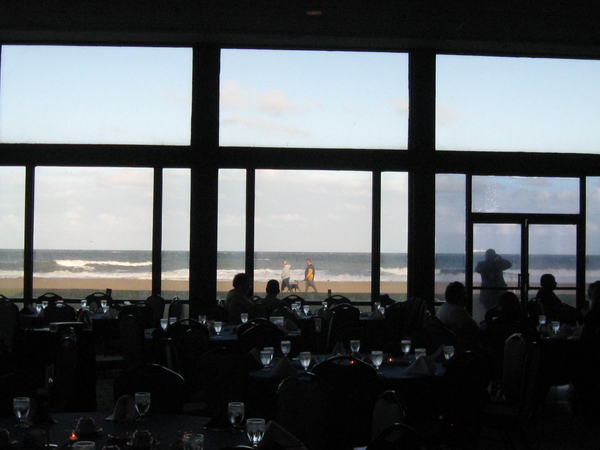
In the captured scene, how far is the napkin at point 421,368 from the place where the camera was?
5285 millimetres

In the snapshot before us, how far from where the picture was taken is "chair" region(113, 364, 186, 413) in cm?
424

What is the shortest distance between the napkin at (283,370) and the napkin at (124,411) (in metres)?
1.49

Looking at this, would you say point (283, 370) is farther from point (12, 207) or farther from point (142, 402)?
point (12, 207)

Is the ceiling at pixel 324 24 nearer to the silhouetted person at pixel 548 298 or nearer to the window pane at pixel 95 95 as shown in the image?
the window pane at pixel 95 95

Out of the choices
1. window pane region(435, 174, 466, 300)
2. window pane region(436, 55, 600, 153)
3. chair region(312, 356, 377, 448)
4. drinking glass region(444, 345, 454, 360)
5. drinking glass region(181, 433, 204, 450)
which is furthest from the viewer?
window pane region(436, 55, 600, 153)

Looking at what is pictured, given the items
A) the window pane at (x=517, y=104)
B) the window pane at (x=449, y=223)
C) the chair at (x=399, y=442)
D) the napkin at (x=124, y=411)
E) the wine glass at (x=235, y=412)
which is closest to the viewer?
the chair at (x=399, y=442)

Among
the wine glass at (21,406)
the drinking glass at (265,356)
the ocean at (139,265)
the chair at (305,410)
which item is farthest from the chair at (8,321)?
the ocean at (139,265)

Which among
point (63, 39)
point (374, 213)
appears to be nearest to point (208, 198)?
point (374, 213)

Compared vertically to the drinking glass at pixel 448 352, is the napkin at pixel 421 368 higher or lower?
lower

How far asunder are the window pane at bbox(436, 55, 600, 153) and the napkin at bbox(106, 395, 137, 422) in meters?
8.65

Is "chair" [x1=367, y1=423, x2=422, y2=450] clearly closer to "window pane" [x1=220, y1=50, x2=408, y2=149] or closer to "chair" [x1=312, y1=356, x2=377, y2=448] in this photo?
"chair" [x1=312, y1=356, x2=377, y2=448]

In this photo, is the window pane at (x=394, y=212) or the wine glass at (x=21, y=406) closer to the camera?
the wine glass at (x=21, y=406)

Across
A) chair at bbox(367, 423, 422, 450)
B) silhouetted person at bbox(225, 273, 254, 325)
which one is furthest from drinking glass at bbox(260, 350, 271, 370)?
silhouetted person at bbox(225, 273, 254, 325)

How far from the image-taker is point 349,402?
174 inches
